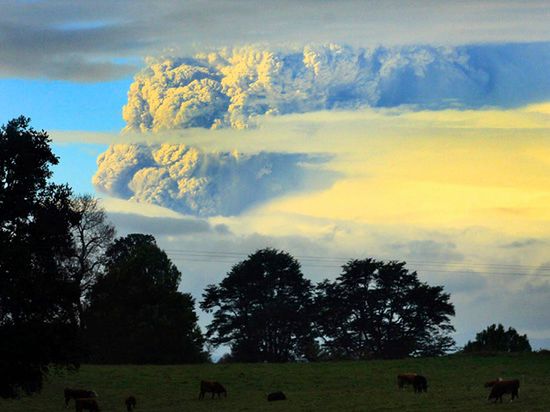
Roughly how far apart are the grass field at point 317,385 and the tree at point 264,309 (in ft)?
114

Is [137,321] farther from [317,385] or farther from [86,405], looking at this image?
[86,405]

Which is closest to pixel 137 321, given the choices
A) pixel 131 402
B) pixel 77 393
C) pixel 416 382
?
pixel 77 393

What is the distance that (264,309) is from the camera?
128125mm

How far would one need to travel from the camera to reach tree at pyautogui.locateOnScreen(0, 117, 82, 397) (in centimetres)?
4975

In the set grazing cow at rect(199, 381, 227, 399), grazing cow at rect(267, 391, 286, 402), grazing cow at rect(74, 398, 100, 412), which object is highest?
grazing cow at rect(199, 381, 227, 399)

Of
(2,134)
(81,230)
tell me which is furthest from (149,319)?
(2,134)

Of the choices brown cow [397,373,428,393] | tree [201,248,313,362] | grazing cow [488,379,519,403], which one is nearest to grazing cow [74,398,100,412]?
brown cow [397,373,428,393]

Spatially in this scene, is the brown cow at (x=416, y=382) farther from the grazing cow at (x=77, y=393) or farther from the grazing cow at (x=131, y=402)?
the grazing cow at (x=77, y=393)

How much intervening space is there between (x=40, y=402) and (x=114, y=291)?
44075 millimetres

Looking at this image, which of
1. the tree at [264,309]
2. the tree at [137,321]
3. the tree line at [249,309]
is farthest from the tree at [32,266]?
the tree at [264,309]

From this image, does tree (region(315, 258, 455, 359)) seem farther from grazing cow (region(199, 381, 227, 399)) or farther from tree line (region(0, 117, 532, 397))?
grazing cow (region(199, 381, 227, 399))

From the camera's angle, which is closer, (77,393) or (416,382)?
(416,382)

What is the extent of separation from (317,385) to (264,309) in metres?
53.1

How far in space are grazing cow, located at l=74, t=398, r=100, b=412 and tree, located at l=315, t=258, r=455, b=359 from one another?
66024mm
